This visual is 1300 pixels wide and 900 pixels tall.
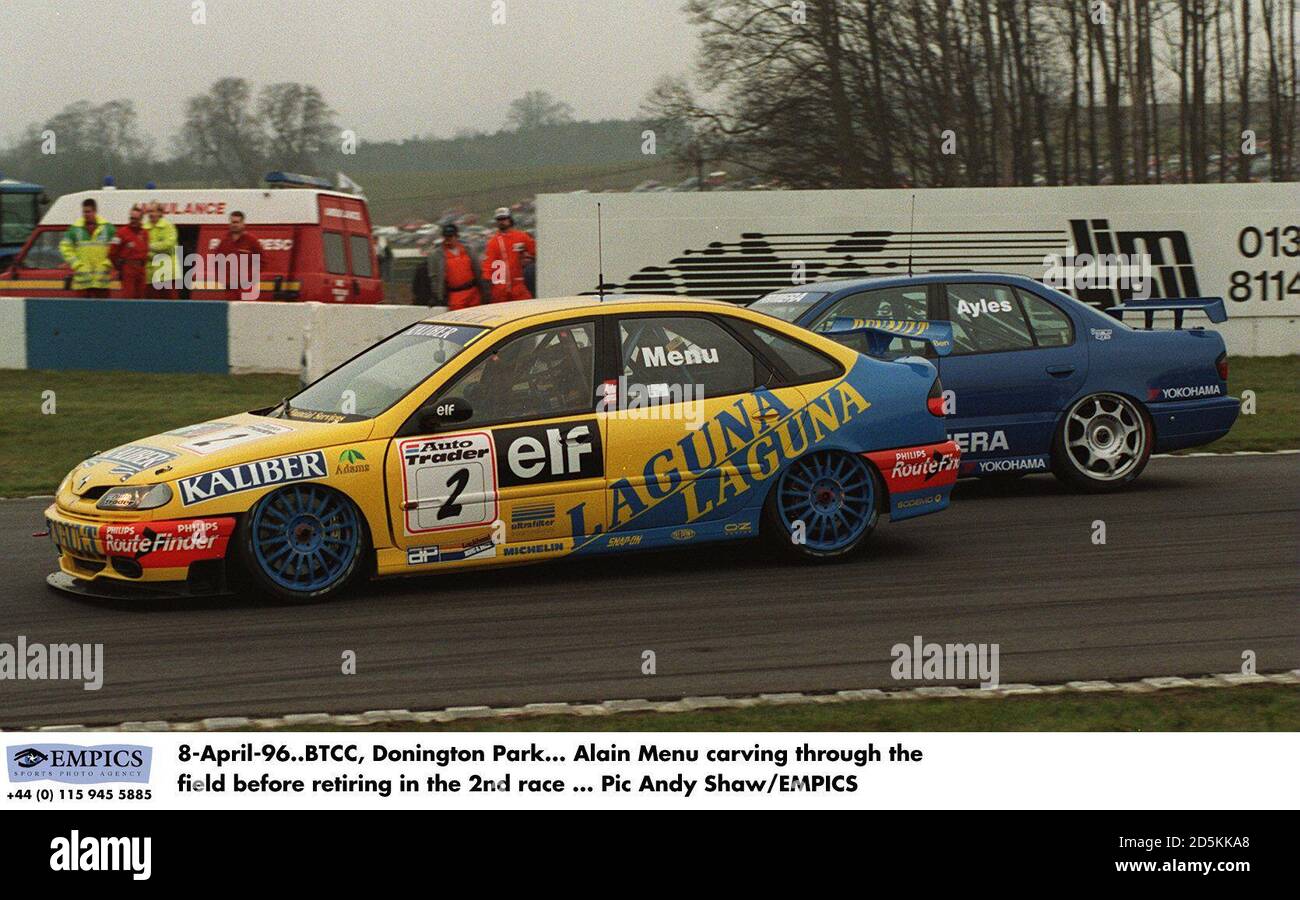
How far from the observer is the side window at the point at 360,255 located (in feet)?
76.4

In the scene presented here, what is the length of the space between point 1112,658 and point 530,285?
14.5 m

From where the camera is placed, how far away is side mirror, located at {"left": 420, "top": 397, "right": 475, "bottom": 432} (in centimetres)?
775

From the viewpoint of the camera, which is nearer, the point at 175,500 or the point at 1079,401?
the point at 175,500

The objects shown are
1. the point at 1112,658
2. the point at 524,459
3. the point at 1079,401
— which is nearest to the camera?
the point at 1112,658

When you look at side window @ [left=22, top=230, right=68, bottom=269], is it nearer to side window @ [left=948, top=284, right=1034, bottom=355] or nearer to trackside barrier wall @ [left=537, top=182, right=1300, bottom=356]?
trackside barrier wall @ [left=537, top=182, right=1300, bottom=356]

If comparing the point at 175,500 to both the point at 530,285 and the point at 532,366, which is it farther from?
the point at 530,285

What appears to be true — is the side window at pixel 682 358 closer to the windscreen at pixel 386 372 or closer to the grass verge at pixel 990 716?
the windscreen at pixel 386 372

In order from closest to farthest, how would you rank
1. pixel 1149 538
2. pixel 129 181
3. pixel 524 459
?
pixel 524 459, pixel 1149 538, pixel 129 181

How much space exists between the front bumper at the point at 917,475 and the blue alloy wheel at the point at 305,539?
8.65ft

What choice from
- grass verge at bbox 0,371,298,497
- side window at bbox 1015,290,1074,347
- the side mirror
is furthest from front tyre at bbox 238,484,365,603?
side window at bbox 1015,290,1074,347

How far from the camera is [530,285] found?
2055 cm

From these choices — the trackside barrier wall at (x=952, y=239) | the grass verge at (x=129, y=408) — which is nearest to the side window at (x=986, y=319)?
the grass verge at (x=129, y=408)

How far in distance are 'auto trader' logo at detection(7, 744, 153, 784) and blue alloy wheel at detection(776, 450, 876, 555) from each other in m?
4.14

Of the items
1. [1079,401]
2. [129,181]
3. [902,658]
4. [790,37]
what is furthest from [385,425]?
[129,181]
